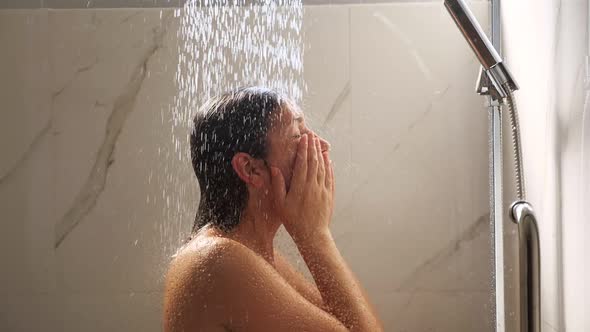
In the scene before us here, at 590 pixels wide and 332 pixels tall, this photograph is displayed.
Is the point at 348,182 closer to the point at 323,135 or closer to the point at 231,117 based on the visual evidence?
the point at 323,135

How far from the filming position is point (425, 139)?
102 centimetres

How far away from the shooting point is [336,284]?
962 mm

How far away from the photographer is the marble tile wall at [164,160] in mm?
999

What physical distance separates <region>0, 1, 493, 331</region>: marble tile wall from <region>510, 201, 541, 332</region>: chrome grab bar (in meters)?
0.05

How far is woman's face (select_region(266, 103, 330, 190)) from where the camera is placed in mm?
939

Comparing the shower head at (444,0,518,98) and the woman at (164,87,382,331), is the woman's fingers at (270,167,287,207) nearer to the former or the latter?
the woman at (164,87,382,331)

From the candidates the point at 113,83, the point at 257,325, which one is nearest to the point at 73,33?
the point at 113,83

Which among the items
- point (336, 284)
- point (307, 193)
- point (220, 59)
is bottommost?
point (336, 284)

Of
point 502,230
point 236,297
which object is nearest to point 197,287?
point 236,297

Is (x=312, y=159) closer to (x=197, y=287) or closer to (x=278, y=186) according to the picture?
(x=278, y=186)

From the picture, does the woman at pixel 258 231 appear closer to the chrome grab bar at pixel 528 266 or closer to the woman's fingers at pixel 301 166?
the woman's fingers at pixel 301 166

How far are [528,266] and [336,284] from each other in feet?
0.96

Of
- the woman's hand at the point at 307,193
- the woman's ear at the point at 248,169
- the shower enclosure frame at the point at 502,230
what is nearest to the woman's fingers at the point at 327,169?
the woman's hand at the point at 307,193

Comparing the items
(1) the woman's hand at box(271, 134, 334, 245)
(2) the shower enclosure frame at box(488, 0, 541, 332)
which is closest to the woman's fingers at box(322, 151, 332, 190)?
(1) the woman's hand at box(271, 134, 334, 245)
